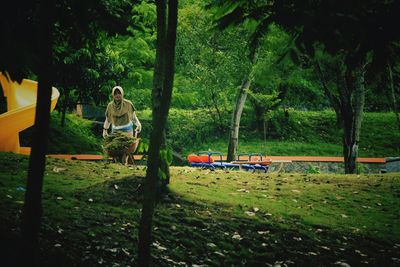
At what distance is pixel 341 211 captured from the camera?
25.8 feet

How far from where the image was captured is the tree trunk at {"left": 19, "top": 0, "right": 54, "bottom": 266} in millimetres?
2793

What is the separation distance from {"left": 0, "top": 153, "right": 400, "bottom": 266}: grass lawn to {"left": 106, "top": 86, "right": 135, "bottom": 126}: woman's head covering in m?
1.54

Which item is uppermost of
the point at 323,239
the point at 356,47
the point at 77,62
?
the point at 77,62

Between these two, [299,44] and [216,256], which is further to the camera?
[216,256]

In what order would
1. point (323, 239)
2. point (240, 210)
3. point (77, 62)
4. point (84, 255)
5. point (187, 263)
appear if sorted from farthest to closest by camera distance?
1. point (77, 62)
2. point (240, 210)
3. point (323, 239)
4. point (187, 263)
5. point (84, 255)

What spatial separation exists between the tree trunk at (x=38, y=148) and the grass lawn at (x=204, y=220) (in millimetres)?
1176

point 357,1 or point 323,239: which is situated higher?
point 357,1

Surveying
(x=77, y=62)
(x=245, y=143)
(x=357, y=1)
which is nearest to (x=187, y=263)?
(x=357, y=1)

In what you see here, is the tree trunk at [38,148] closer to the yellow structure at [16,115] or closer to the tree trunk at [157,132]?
the tree trunk at [157,132]

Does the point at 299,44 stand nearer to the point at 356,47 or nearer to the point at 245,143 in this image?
the point at 356,47

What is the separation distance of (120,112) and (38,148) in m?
7.29

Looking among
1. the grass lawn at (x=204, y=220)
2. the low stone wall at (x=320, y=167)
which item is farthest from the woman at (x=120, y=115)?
the low stone wall at (x=320, y=167)

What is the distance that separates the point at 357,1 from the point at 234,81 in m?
18.6

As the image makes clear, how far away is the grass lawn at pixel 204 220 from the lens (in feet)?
15.7
